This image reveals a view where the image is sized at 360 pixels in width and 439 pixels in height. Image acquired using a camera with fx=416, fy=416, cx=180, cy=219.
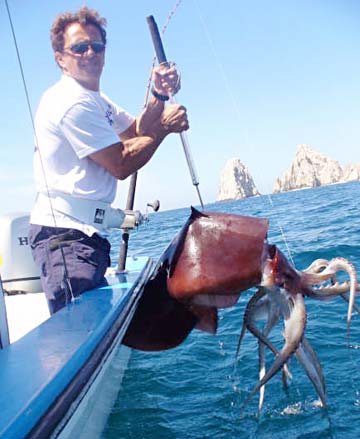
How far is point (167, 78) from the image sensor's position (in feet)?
10.4

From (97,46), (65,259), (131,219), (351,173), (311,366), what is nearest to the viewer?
(311,366)

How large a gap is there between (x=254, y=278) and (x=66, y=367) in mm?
982

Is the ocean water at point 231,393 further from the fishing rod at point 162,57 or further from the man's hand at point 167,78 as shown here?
the man's hand at point 167,78

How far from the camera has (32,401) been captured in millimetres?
1400

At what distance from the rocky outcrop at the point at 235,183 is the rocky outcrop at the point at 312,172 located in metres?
12.5

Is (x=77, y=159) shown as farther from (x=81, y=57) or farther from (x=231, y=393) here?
(x=231, y=393)

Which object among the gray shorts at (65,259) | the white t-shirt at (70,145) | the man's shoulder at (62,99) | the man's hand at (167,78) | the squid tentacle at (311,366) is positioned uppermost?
the man's hand at (167,78)

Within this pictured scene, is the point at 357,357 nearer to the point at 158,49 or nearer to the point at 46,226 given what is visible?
the point at 46,226

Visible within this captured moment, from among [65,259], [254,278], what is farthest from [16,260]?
[254,278]

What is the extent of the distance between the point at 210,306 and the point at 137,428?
1.21 metres

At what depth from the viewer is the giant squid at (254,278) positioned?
2.09 metres

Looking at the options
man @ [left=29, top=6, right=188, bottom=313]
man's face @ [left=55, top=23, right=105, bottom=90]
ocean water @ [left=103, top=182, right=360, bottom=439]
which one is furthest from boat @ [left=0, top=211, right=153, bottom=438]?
man's face @ [left=55, top=23, right=105, bottom=90]

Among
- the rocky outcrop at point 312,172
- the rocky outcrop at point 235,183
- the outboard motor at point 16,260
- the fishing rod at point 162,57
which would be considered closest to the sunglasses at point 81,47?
the fishing rod at point 162,57

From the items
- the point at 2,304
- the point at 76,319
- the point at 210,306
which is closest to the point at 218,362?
the point at 210,306
